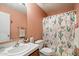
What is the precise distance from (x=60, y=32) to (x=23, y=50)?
2.05 feet

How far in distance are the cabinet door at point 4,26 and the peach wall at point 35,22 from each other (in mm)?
307

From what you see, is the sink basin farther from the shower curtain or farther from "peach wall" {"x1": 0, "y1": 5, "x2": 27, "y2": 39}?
the shower curtain

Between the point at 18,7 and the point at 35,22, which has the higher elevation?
the point at 18,7

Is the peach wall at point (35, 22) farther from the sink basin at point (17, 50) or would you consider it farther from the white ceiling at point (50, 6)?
the sink basin at point (17, 50)

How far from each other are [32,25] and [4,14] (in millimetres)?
437

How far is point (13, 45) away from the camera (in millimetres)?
1799

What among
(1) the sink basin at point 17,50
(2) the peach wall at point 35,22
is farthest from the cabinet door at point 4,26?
(2) the peach wall at point 35,22

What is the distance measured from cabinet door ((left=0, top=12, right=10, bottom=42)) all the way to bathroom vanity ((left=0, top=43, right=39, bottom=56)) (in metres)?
0.18

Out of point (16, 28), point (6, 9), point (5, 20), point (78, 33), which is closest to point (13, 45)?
point (16, 28)

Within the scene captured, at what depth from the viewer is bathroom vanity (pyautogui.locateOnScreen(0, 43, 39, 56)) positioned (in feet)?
5.36

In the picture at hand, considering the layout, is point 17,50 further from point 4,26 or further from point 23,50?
point 4,26

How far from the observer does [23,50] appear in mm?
1667

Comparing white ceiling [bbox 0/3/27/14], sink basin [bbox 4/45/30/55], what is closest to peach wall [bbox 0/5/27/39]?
white ceiling [bbox 0/3/27/14]

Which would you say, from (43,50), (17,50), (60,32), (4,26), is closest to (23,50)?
(17,50)
